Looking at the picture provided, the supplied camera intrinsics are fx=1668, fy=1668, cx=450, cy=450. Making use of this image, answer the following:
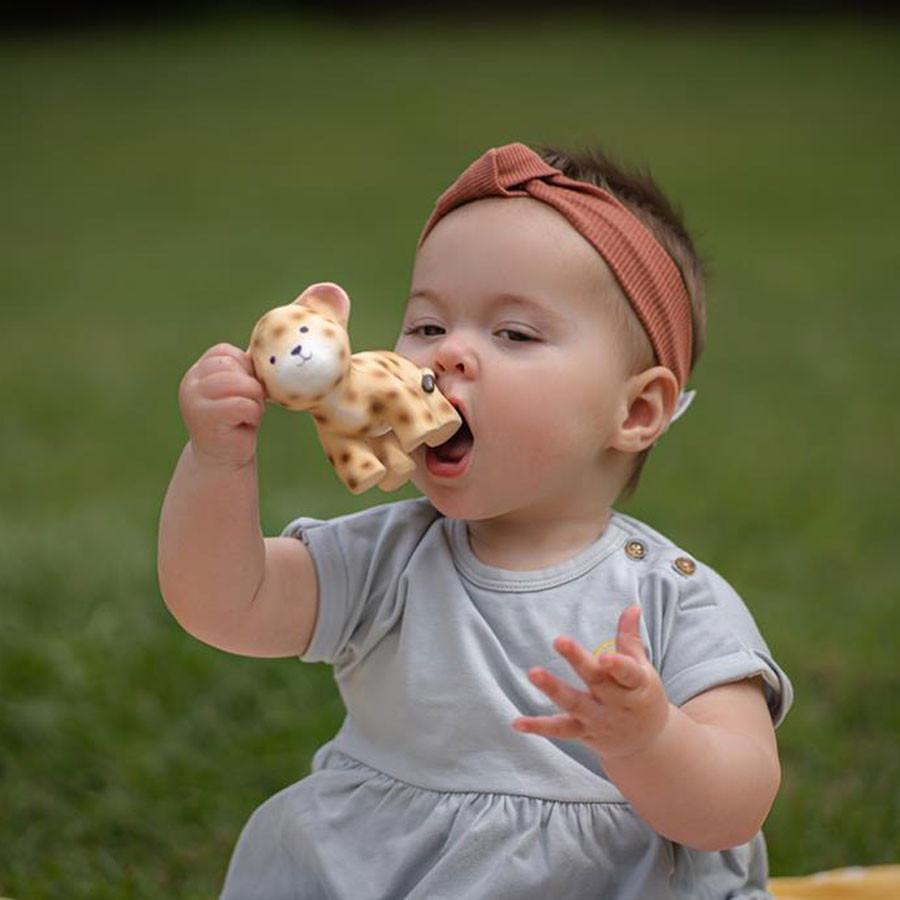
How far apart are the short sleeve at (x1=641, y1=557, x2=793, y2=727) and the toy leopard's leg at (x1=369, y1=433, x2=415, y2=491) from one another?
0.40 m

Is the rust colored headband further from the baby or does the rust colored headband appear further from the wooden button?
the wooden button

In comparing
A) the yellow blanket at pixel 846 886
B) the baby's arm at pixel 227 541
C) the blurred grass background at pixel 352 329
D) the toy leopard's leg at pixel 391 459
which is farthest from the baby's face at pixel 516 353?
the yellow blanket at pixel 846 886

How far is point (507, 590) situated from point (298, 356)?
49cm

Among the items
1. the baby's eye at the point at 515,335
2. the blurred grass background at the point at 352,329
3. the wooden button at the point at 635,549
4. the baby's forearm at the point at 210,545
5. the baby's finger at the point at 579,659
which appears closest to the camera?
the baby's finger at the point at 579,659

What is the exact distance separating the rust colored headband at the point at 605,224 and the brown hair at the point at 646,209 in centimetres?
5

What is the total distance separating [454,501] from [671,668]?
14.1 inches

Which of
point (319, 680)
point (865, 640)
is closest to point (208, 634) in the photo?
point (319, 680)

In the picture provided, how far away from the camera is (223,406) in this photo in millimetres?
2000

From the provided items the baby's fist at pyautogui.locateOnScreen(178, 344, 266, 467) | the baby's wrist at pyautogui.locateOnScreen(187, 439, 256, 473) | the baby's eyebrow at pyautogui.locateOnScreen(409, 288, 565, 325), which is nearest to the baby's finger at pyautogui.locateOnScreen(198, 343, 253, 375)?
the baby's fist at pyautogui.locateOnScreen(178, 344, 266, 467)

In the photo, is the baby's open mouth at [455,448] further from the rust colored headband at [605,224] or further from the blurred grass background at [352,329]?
the blurred grass background at [352,329]

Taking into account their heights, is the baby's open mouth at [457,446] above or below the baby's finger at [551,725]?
above

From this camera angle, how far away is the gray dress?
2156 millimetres

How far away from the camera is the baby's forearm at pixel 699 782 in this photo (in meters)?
1.98

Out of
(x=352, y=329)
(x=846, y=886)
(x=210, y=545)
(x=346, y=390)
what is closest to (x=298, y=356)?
(x=346, y=390)
